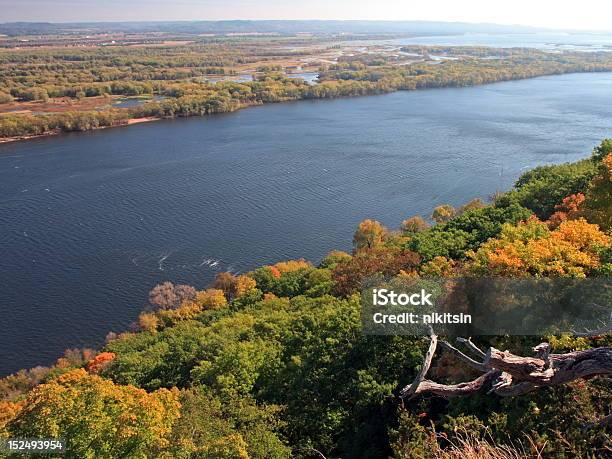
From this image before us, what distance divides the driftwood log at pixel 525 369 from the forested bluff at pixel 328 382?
0.10m

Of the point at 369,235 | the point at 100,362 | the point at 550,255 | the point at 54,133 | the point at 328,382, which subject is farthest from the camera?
the point at 54,133

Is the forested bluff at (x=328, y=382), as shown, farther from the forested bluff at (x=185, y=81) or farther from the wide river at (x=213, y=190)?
the forested bluff at (x=185, y=81)

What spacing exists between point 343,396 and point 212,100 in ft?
186

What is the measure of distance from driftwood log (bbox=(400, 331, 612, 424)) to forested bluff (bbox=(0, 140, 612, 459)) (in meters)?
0.10

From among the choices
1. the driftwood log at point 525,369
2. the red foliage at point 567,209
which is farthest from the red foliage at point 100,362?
the red foliage at point 567,209

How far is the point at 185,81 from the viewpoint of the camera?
8244cm

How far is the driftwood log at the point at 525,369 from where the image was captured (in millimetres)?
4332

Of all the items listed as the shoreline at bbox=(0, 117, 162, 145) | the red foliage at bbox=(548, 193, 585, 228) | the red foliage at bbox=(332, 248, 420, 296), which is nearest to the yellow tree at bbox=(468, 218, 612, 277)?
the red foliage at bbox=(332, 248, 420, 296)

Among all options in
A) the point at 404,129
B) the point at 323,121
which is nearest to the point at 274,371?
the point at 404,129

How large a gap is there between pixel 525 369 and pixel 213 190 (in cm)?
3374

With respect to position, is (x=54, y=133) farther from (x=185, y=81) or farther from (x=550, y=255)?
(x=550, y=255)

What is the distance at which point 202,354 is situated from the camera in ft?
47.7

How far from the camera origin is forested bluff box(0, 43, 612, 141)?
57.1 meters

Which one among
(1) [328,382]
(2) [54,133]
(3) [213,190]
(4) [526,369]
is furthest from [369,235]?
(2) [54,133]
